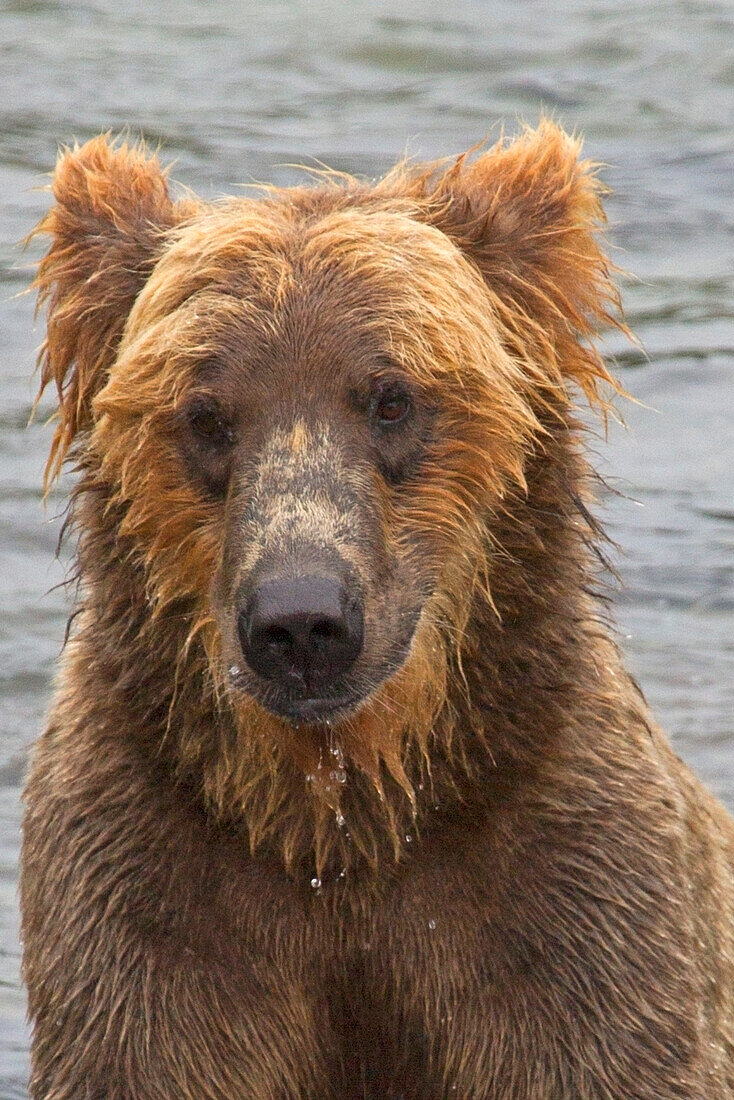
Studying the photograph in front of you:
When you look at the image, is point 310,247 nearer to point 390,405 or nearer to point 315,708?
point 390,405

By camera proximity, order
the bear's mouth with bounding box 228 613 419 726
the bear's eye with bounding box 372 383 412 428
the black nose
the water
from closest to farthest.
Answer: the black nose, the bear's mouth with bounding box 228 613 419 726, the bear's eye with bounding box 372 383 412 428, the water

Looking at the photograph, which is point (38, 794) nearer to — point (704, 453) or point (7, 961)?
point (7, 961)

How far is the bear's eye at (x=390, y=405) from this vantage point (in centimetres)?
484

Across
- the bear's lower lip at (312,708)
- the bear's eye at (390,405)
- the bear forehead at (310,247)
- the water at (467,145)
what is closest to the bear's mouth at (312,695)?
the bear's lower lip at (312,708)

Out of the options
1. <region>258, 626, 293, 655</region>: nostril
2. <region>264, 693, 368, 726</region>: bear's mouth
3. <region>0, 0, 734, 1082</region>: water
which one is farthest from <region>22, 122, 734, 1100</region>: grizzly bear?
<region>0, 0, 734, 1082</region>: water

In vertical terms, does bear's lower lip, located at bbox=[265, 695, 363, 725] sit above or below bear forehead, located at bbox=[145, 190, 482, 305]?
below

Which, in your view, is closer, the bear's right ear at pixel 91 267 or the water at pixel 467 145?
the bear's right ear at pixel 91 267

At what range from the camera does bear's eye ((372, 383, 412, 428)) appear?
15.9ft

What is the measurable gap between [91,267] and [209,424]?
0.63m

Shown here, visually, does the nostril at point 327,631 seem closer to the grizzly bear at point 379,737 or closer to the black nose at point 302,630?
the black nose at point 302,630

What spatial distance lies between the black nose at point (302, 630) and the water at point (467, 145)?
3481 mm

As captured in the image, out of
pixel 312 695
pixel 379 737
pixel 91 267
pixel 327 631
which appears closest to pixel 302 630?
pixel 327 631

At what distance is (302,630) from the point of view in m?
4.49

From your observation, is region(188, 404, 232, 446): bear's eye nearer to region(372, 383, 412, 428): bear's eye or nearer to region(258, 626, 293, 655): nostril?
region(372, 383, 412, 428): bear's eye
